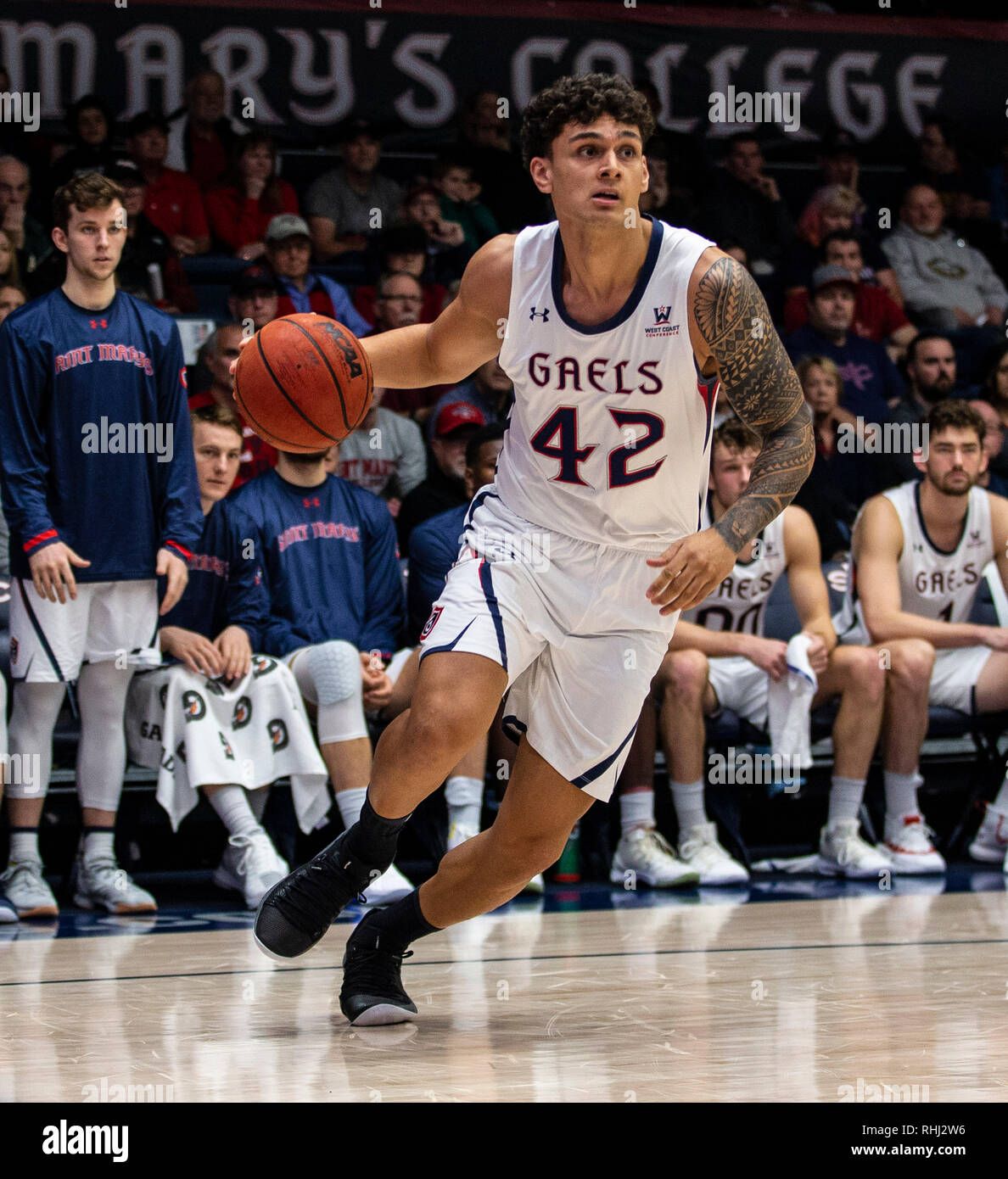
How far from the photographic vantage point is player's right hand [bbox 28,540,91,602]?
5.18 meters

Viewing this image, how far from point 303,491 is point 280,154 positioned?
3842 millimetres

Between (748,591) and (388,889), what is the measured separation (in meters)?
2.01

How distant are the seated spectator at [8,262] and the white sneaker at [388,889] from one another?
3.03 metres

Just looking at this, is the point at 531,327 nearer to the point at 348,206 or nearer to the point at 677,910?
the point at 677,910

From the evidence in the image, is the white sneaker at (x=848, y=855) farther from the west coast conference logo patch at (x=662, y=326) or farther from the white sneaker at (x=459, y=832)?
the west coast conference logo patch at (x=662, y=326)

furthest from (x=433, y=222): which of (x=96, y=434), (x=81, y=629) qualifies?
(x=81, y=629)

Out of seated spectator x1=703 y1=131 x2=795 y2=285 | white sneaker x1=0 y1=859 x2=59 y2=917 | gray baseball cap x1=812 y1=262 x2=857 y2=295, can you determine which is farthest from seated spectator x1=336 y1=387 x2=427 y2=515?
seated spectator x1=703 y1=131 x2=795 y2=285

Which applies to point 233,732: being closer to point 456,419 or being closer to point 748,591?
point 456,419

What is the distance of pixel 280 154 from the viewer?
9.27 m

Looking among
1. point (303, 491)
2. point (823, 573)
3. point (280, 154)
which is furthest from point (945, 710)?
point (280, 154)

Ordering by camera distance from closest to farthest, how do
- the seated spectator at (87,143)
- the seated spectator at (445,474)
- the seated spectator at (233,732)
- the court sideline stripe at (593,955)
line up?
the court sideline stripe at (593,955)
the seated spectator at (233,732)
the seated spectator at (445,474)
the seated spectator at (87,143)

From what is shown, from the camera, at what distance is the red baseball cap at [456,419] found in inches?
263

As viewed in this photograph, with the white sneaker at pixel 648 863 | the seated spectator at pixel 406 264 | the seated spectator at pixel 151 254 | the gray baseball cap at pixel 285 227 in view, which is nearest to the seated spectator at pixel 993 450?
the white sneaker at pixel 648 863

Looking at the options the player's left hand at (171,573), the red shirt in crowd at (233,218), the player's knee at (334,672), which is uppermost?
the red shirt in crowd at (233,218)
